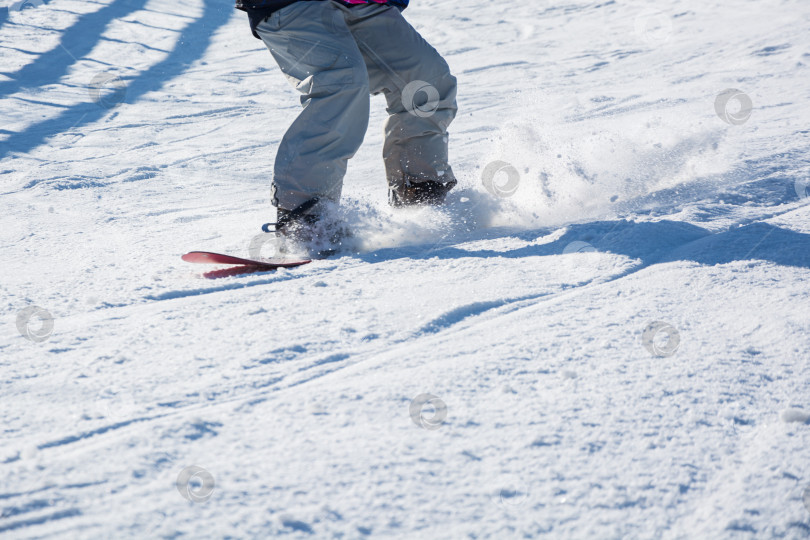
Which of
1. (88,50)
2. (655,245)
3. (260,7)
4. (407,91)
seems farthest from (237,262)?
(88,50)

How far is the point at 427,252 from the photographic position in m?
2.28

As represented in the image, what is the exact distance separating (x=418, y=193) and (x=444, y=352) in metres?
1.35

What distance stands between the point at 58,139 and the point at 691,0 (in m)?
7.29

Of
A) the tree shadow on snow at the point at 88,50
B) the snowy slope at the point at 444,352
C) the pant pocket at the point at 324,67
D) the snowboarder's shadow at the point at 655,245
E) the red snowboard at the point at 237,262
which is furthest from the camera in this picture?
the tree shadow on snow at the point at 88,50

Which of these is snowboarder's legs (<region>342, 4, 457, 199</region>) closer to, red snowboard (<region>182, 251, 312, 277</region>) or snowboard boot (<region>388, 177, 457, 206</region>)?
snowboard boot (<region>388, 177, 457, 206</region>)

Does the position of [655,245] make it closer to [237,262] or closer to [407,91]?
[407,91]

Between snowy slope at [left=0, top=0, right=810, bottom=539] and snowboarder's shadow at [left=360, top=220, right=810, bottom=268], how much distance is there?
0.01m

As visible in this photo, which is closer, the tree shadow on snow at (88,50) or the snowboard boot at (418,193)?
the snowboard boot at (418,193)

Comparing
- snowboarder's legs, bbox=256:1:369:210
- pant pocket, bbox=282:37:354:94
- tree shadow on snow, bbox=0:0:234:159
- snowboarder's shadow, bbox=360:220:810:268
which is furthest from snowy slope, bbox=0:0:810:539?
tree shadow on snow, bbox=0:0:234:159

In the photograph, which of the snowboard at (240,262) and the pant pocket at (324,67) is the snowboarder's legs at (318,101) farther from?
the snowboard at (240,262)

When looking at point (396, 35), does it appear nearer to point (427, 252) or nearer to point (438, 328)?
point (427, 252)

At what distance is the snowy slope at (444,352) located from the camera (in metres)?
1.03

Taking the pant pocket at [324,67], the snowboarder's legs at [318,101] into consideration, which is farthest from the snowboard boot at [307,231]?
the pant pocket at [324,67]

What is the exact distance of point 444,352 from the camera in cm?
151
